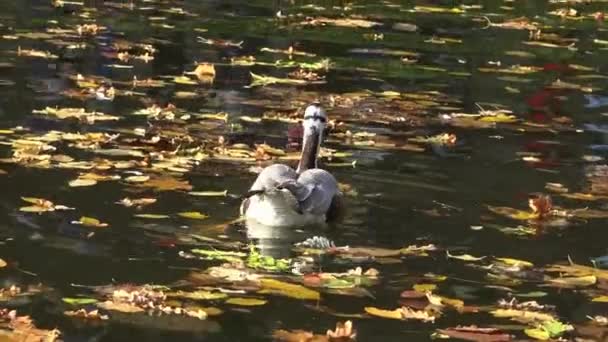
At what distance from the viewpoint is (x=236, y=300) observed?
7.13m

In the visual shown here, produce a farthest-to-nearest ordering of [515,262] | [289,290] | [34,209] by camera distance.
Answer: [34,209]
[515,262]
[289,290]

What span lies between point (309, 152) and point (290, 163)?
3.25 ft

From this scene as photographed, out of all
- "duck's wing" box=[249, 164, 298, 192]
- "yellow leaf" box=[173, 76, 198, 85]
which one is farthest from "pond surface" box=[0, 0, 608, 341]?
"duck's wing" box=[249, 164, 298, 192]

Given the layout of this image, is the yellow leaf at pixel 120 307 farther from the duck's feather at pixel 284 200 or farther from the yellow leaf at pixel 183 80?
the yellow leaf at pixel 183 80

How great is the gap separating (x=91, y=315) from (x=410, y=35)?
12351mm

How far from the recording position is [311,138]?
10.1 meters

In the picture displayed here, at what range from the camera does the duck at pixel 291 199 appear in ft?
29.6

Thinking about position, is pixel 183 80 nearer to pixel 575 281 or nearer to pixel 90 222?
pixel 90 222

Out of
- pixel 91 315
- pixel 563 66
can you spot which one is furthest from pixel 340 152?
pixel 563 66

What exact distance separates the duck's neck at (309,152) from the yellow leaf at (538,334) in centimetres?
346

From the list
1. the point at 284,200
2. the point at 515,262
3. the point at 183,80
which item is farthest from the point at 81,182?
the point at 183,80

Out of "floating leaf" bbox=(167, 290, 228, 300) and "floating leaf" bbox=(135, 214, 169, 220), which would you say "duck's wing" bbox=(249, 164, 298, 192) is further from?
"floating leaf" bbox=(167, 290, 228, 300)

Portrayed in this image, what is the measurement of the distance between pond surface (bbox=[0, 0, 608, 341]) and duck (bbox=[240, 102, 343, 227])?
0.11 metres

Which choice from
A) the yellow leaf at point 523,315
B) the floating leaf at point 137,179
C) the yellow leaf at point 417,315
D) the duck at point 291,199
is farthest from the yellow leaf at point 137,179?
the yellow leaf at point 523,315
